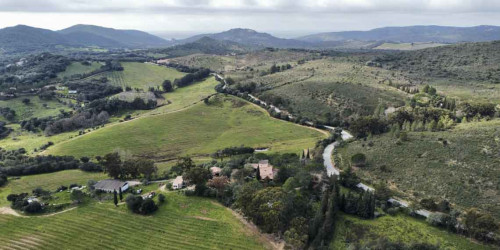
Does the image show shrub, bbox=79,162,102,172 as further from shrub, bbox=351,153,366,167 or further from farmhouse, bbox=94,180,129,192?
shrub, bbox=351,153,366,167

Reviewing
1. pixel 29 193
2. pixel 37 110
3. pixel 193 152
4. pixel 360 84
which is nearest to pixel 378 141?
pixel 193 152

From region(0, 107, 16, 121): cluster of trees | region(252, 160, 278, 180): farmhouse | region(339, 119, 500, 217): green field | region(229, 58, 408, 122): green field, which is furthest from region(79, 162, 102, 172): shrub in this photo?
region(0, 107, 16, 121): cluster of trees

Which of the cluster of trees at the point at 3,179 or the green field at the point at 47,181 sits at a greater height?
the cluster of trees at the point at 3,179

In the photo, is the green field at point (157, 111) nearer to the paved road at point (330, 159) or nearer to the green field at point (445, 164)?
the paved road at point (330, 159)

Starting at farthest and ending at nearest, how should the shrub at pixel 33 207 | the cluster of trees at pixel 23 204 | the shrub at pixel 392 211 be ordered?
the cluster of trees at pixel 23 204
the shrub at pixel 33 207
the shrub at pixel 392 211

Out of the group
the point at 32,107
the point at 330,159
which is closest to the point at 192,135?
the point at 330,159

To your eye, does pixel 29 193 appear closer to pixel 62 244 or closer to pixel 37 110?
pixel 62 244

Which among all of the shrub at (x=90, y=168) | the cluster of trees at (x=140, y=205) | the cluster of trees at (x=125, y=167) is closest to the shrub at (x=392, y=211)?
the cluster of trees at (x=140, y=205)
